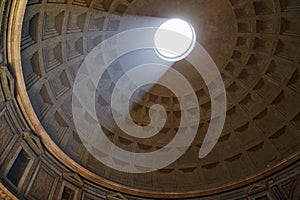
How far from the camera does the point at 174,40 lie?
21.5 metres

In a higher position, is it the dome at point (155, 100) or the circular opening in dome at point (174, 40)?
the circular opening in dome at point (174, 40)

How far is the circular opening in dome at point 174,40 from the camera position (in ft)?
65.6

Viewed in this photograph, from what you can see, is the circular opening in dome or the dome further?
the circular opening in dome

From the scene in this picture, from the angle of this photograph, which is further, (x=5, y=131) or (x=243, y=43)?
(x=243, y=43)

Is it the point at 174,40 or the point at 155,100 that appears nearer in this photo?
the point at 155,100

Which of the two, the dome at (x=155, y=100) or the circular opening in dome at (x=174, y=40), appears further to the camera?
the circular opening in dome at (x=174, y=40)

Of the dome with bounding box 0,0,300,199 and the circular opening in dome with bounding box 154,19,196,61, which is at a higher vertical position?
the circular opening in dome with bounding box 154,19,196,61

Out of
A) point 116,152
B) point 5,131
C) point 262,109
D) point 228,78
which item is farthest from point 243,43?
point 5,131

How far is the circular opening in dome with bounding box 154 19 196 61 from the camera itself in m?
20.0

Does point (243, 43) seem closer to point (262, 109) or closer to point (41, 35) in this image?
point (262, 109)

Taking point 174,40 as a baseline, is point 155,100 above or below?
below

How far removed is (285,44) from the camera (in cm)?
1788

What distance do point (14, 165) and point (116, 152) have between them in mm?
5919

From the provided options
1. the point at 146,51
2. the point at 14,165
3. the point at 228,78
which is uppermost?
the point at 146,51
